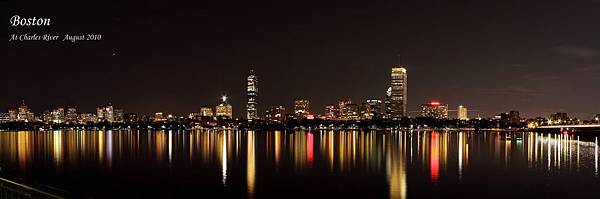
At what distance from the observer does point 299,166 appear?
39250 millimetres

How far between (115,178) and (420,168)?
19678 millimetres

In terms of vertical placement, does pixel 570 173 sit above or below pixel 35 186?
below

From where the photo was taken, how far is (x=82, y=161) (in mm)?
43062

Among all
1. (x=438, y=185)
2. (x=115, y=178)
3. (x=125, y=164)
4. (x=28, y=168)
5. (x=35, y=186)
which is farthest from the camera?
(x=125, y=164)

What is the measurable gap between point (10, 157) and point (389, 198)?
112 ft

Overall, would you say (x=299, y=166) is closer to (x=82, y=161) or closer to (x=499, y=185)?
(x=499, y=185)

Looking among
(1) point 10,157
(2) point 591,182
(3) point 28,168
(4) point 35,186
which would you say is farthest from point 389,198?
(1) point 10,157

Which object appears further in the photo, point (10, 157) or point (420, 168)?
point (10, 157)

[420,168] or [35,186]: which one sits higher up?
[35,186]

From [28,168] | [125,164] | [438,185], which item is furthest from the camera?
[125,164]

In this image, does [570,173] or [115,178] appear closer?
[115,178]

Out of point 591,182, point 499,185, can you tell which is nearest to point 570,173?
point 591,182

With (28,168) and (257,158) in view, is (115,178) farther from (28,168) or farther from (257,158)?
(257,158)

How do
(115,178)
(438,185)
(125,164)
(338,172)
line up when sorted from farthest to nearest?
(125,164)
(338,172)
(115,178)
(438,185)
